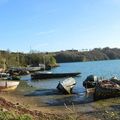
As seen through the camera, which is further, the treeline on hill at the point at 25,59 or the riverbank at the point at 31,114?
the treeline on hill at the point at 25,59

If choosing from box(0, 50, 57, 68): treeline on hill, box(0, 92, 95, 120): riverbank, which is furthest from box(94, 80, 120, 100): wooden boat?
box(0, 50, 57, 68): treeline on hill

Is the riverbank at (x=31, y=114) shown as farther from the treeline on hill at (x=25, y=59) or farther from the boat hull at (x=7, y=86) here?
the treeline on hill at (x=25, y=59)

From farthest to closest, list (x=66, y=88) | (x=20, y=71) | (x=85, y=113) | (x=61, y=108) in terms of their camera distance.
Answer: (x=20, y=71) → (x=66, y=88) → (x=61, y=108) → (x=85, y=113)

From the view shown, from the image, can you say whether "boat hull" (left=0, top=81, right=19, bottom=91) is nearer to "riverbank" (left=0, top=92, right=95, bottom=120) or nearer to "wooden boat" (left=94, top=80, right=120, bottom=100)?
"wooden boat" (left=94, top=80, right=120, bottom=100)

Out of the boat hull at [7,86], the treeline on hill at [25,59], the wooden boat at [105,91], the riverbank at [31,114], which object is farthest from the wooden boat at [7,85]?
the treeline on hill at [25,59]

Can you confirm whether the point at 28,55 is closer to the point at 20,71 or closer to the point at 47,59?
the point at 47,59

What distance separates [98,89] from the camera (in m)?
37.0

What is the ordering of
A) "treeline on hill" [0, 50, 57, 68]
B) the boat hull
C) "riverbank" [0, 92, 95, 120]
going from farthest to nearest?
"treeline on hill" [0, 50, 57, 68] → the boat hull → "riverbank" [0, 92, 95, 120]

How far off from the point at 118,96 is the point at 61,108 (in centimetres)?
940

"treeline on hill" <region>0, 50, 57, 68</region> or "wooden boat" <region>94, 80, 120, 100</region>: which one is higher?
"treeline on hill" <region>0, 50, 57, 68</region>

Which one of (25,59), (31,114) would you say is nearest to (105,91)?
(31,114)

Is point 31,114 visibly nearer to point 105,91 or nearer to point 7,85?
point 105,91

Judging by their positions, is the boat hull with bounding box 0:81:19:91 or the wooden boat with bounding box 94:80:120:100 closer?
the wooden boat with bounding box 94:80:120:100

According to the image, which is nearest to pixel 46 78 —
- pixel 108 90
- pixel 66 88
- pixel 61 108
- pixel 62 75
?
pixel 62 75
